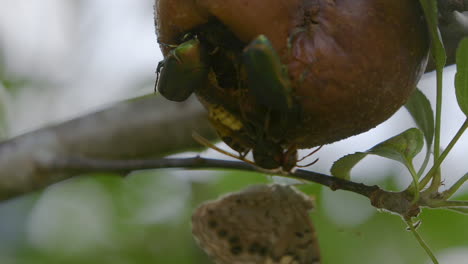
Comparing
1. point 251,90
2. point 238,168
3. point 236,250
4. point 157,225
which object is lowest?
point 157,225

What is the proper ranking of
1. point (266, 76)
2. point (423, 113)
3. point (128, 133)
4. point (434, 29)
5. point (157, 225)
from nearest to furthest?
point (266, 76) < point (434, 29) < point (423, 113) < point (128, 133) < point (157, 225)

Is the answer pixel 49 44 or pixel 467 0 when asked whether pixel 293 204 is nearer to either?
pixel 467 0

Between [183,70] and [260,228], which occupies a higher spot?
[183,70]

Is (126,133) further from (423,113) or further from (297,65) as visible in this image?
(297,65)

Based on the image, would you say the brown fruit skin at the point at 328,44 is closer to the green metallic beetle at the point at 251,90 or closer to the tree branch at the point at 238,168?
the green metallic beetle at the point at 251,90

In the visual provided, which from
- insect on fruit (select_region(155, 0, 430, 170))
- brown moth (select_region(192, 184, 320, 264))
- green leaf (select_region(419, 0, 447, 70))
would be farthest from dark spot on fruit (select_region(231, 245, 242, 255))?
green leaf (select_region(419, 0, 447, 70))

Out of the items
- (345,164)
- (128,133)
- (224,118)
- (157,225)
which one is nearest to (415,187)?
(345,164)

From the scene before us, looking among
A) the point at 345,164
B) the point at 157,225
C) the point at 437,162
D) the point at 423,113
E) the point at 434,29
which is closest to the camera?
the point at 434,29
